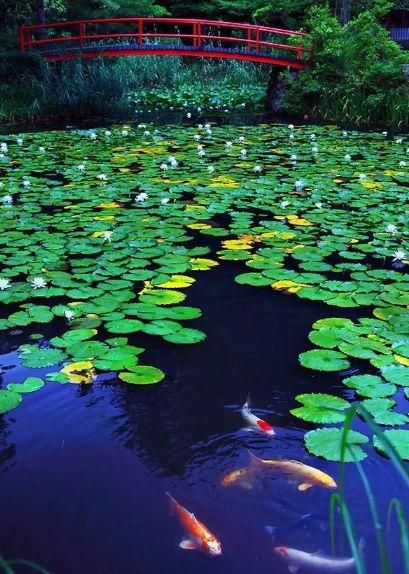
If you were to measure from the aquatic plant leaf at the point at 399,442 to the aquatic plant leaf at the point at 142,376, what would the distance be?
85cm

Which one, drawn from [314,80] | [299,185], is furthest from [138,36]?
[299,185]

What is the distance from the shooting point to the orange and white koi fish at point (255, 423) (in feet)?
6.97

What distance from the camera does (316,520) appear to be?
1723 mm

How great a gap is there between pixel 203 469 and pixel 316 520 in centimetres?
40

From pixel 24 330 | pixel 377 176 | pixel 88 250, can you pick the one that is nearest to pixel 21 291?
pixel 24 330

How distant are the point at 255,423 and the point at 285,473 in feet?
0.95

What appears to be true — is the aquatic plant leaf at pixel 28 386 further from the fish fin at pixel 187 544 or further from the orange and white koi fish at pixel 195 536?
the fish fin at pixel 187 544

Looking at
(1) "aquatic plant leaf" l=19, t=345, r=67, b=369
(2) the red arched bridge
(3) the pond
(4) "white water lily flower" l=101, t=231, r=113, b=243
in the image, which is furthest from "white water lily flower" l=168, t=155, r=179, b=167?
(2) the red arched bridge

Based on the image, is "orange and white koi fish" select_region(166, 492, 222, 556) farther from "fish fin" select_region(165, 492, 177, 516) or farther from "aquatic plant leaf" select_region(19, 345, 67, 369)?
"aquatic plant leaf" select_region(19, 345, 67, 369)

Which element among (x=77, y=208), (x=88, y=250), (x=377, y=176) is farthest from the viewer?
(x=377, y=176)

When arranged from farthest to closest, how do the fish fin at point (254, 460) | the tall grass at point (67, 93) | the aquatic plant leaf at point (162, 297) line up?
the tall grass at point (67, 93) → the aquatic plant leaf at point (162, 297) → the fish fin at point (254, 460)

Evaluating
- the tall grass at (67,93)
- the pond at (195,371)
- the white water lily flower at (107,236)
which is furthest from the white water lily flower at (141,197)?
the tall grass at (67,93)

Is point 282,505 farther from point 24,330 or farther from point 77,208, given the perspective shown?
point 77,208

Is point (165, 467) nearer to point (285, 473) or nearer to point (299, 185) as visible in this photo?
point (285, 473)
